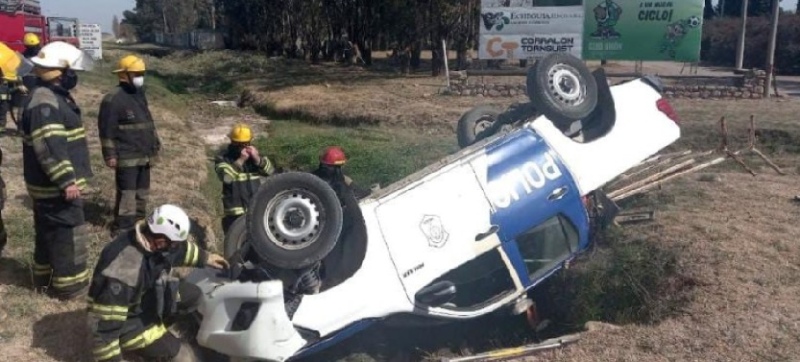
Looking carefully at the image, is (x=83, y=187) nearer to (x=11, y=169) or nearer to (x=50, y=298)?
(x=50, y=298)

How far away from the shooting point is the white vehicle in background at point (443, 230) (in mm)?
4793

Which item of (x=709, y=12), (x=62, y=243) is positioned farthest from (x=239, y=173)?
(x=709, y=12)

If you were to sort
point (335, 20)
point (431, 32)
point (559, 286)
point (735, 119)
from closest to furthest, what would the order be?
point (559, 286)
point (735, 119)
point (431, 32)
point (335, 20)

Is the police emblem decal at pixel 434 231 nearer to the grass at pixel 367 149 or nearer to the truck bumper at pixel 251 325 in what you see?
the truck bumper at pixel 251 325

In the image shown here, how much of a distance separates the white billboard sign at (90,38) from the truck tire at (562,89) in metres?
24.7

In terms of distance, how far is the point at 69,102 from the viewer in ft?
19.2

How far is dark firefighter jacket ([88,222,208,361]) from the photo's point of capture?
4.27 meters

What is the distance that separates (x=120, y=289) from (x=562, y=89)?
3.90m

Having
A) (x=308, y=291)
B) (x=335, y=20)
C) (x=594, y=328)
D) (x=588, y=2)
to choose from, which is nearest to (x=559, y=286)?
(x=594, y=328)

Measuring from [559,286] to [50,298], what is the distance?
4.36 m

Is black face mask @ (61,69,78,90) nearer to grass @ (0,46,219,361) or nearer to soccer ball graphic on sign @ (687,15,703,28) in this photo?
grass @ (0,46,219,361)

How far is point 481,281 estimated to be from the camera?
5734mm

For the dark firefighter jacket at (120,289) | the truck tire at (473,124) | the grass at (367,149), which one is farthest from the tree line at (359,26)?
the dark firefighter jacket at (120,289)

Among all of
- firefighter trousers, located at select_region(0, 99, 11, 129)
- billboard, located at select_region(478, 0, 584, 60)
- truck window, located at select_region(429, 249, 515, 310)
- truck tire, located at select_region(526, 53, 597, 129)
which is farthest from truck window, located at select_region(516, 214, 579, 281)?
billboard, located at select_region(478, 0, 584, 60)
